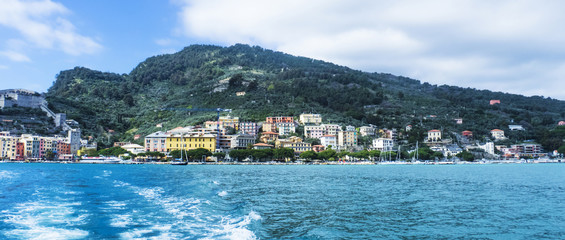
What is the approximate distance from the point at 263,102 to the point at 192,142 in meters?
41.6

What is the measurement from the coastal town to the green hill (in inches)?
197

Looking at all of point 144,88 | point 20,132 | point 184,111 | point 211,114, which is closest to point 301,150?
point 211,114

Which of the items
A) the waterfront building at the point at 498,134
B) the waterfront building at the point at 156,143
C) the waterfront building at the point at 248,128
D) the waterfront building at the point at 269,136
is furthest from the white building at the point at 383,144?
the waterfront building at the point at 156,143

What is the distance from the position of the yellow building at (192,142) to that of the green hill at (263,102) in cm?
1622

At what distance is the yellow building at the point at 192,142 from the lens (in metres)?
92.4

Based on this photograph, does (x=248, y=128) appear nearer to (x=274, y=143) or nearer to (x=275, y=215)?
(x=274, y=143)

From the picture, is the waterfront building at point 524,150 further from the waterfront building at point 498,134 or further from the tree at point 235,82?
the tree at point 235,82

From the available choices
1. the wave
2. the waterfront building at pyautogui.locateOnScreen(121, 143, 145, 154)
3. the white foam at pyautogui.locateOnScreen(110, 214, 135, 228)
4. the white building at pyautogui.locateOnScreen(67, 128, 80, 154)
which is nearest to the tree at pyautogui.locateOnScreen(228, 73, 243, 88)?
the waterfront building at pyautogui.locateOnScreen(121, 143, 145, 154)

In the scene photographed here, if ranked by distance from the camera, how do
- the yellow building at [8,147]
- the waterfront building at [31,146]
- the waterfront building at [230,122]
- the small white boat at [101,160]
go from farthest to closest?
the waterfront building at [230,122], the waterfront building at [31,146], the yellow building at [8,147], the small white boat at [101,160]

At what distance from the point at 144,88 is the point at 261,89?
2301 inches

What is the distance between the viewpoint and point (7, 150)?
9044 centimetres

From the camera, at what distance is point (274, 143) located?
98.1 metres

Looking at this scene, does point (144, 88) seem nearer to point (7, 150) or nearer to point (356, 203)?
point (7, 150)

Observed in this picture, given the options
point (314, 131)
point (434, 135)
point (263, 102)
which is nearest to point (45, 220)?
point (314, 131)
